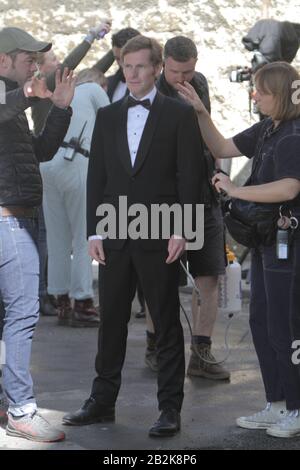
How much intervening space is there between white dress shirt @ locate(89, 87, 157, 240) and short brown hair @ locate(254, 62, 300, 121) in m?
0.63

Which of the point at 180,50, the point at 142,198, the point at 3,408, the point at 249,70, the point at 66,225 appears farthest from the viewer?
the point at 249,70

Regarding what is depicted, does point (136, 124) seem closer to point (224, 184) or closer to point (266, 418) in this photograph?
point (224, 184)

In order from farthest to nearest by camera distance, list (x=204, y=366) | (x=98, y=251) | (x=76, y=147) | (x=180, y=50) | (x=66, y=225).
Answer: (x=66, y=225), (x=76, y=147), (x=204, y=366), (x=180, y=50), (x=98, y=251)

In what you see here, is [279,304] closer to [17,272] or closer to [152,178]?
[152,178]

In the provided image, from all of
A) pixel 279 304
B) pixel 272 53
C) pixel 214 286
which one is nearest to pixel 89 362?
pixel 214 286

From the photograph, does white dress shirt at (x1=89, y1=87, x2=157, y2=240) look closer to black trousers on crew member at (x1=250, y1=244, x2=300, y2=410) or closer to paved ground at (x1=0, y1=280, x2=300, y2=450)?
black trousers on crew member at (x1=250, y1=244, x2=300, y2=410)

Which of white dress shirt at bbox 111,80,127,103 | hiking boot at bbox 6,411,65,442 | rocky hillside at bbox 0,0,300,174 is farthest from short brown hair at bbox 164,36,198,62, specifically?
rocky hillside at bbox 0,0,300,174

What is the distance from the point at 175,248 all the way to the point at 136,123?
699 millimetres

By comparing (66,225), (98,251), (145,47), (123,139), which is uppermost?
(145,47)

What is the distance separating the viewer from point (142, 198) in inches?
229

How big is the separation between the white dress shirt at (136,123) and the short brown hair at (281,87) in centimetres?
63

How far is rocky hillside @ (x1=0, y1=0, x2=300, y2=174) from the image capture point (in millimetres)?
10680

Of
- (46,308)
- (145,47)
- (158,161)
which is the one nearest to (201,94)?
(145,47)

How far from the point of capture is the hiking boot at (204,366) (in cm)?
693
